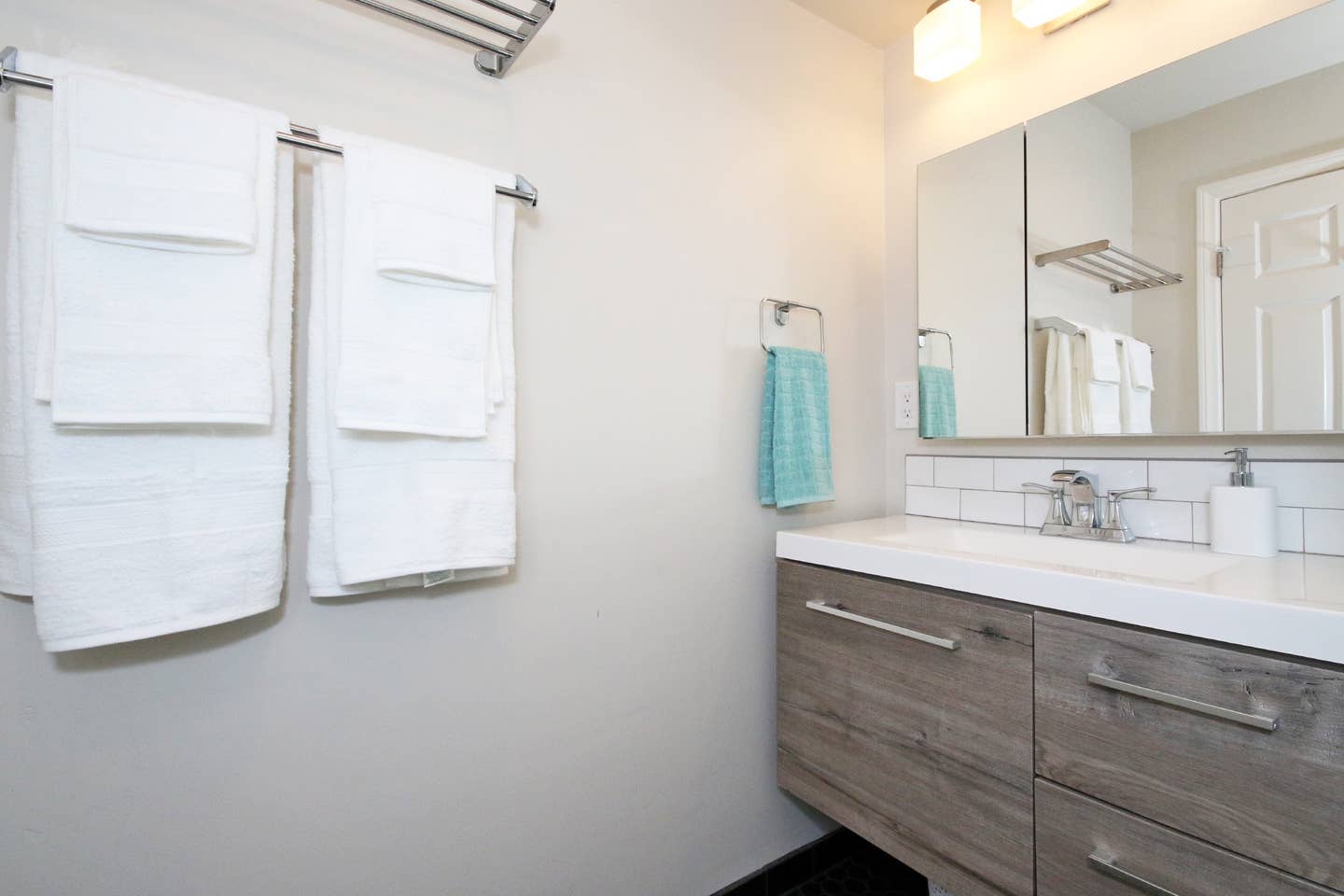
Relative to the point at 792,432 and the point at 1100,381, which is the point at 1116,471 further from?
the point at 792,432

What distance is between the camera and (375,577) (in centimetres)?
94

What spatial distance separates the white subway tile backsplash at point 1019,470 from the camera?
1.51m

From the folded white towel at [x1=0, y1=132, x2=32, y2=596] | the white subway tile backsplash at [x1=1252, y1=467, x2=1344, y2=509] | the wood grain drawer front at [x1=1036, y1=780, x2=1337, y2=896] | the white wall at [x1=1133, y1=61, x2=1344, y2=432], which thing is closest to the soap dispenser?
the white subway tile backsplash at [x1=1252, y1=467, x2=1344, y2=509]

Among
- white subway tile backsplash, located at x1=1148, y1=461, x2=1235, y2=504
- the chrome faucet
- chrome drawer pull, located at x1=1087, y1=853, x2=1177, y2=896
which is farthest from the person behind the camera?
the chrome faucet

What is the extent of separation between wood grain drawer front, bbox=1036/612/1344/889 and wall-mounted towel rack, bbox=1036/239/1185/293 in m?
0.80

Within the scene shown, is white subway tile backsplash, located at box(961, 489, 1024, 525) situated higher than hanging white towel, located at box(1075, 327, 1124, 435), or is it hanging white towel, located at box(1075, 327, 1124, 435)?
hanging white towel, located at box(1075, 327, 1124, 435)

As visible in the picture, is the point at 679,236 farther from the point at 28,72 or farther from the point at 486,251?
the point at 28,72

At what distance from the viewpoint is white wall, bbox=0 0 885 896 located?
2.90ft

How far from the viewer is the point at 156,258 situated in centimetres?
79

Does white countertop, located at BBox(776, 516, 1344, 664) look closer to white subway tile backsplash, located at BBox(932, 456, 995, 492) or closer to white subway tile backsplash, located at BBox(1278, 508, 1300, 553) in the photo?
white subway tile backsplash, located at BBox(1278, 508, 1300, 553)

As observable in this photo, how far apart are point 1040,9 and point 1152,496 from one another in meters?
1.10

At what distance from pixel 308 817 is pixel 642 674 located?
0.62m

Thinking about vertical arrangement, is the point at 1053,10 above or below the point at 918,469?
above

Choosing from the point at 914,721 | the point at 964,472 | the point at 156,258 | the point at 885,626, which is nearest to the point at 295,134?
the point at 156,258
